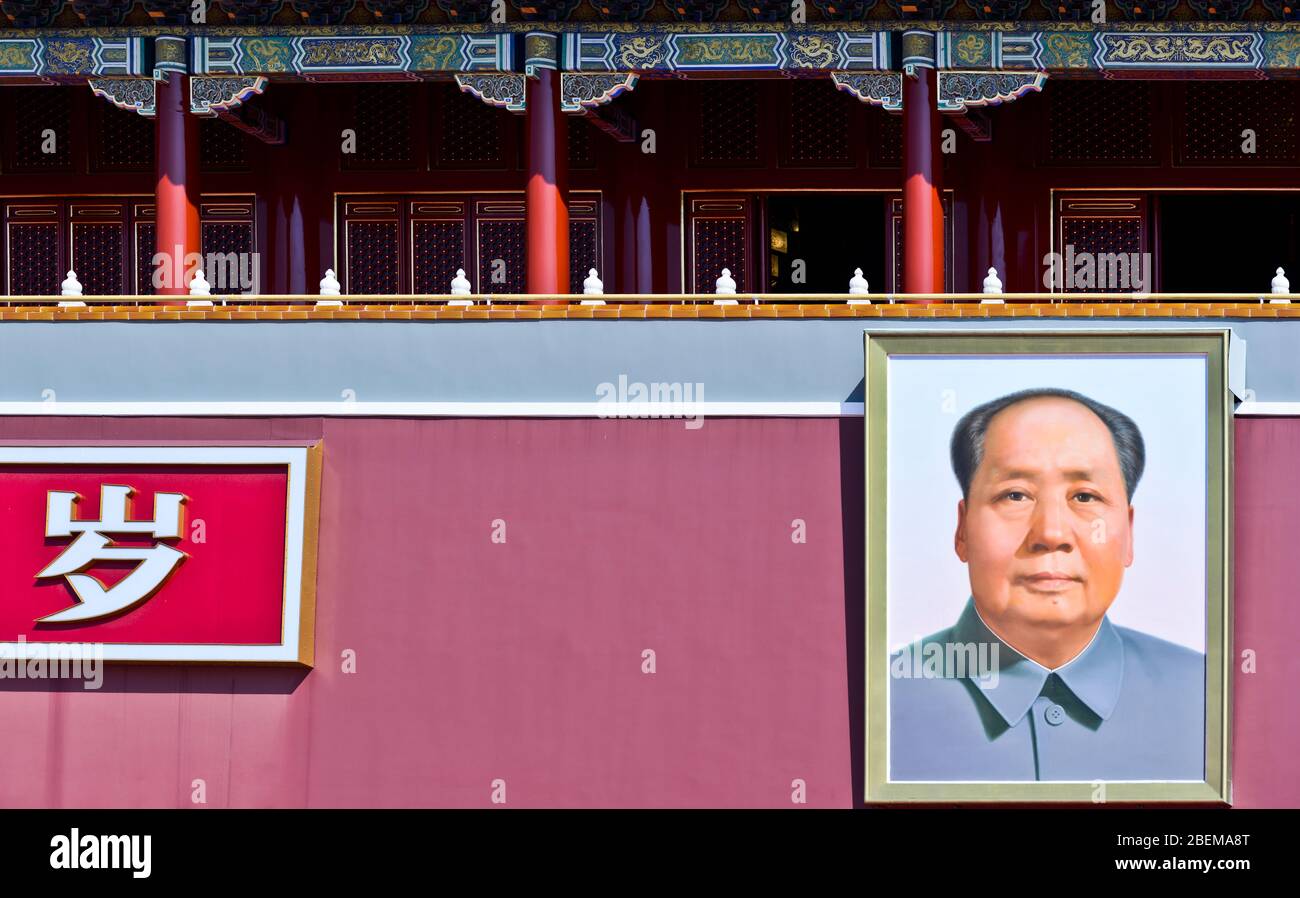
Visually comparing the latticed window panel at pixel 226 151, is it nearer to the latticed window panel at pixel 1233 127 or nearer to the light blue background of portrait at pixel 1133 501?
the light blue background of portrait at pixel 1133 501

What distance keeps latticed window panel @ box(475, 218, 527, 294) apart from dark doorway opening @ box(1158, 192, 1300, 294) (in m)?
4.69

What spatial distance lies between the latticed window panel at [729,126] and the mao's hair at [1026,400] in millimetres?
4003

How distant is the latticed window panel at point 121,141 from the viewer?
14.0 m

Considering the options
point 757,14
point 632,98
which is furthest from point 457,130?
point 757,14

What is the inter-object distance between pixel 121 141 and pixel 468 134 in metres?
2.65

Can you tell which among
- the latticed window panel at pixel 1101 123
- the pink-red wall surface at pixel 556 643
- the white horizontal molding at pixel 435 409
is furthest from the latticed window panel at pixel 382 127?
the latticed window panel at pixel 1101 123

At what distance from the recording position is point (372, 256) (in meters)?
13.8

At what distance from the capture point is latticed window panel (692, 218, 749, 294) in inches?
539
